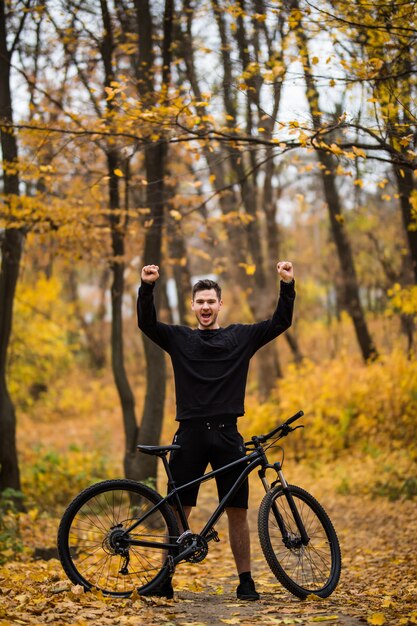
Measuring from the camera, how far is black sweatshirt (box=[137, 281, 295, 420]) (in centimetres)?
507

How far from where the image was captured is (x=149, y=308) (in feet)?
16.8

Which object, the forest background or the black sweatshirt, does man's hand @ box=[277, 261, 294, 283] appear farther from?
the forest background

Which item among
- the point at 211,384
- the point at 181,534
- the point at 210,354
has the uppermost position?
the point at 210,354

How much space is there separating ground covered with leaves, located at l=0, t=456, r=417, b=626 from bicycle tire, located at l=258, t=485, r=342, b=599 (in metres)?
0.13

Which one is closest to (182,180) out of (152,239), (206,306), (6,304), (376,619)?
(152,239)

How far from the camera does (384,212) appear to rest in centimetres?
2345

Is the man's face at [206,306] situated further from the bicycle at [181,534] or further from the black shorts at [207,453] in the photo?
the bicycle at [181,534]

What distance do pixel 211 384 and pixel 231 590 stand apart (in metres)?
1.99

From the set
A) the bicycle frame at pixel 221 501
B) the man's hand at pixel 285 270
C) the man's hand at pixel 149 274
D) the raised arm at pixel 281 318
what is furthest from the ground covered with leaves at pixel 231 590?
the man's hand at pixel 285 270

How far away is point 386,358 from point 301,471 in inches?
108

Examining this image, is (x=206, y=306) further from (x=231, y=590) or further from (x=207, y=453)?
(x=231, y=590)

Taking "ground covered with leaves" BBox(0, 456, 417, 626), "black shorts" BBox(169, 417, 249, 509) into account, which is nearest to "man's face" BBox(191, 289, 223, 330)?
"black shorts" BBox(169, 417, 249, 509)

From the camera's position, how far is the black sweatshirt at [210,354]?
5066 millimetres

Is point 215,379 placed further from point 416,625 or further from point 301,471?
point 301,471
